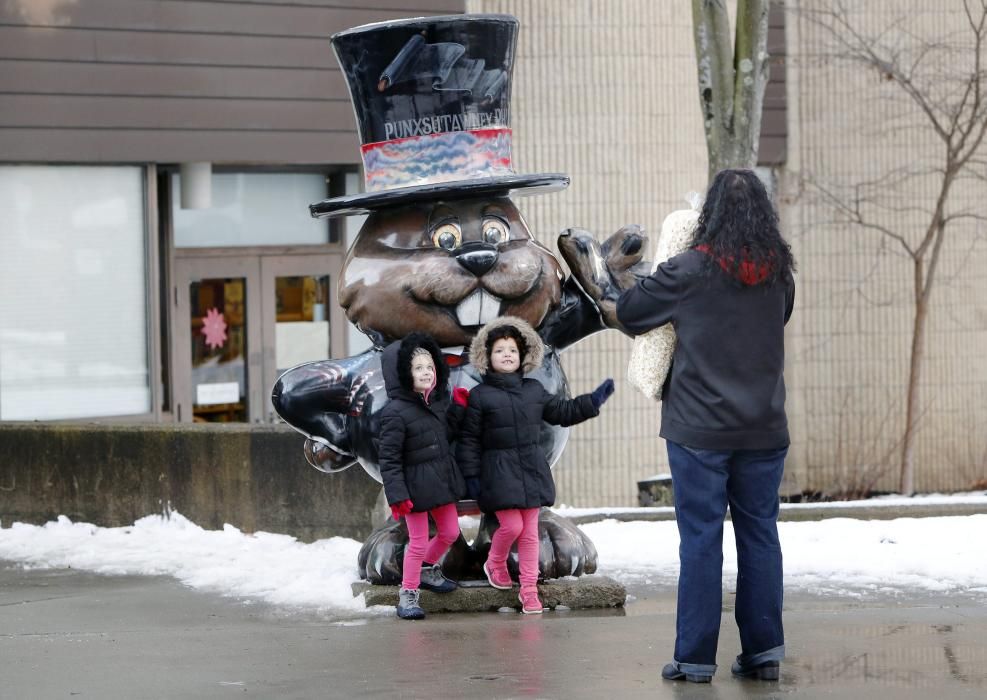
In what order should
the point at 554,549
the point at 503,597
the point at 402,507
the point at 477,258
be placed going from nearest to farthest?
1. the point at 402,507
2. the point at 477,258
3. the point at 503,597
4. the point at 554,549

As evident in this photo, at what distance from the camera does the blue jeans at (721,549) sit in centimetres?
519

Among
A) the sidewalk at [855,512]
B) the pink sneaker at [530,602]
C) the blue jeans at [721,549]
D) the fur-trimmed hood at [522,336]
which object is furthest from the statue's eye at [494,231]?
the sidewalk at [855,512]

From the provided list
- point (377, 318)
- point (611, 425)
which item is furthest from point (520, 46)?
point (377, 318)

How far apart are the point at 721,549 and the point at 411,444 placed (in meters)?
1.71

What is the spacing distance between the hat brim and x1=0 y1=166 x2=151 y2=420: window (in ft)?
19.7

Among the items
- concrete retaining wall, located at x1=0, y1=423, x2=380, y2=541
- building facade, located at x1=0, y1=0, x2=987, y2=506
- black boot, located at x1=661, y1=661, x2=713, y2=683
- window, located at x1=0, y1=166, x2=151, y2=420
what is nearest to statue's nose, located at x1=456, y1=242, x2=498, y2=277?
black boot, located at x1=661, y1=661, x2=713, y2=683

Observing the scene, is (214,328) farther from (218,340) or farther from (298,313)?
(298,313)

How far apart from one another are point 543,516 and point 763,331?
6.98 feet

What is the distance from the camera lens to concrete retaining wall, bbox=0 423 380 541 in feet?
28.5

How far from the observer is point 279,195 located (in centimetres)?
1337

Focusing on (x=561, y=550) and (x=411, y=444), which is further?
(x=561, y=550)

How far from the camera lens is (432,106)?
22.0ft

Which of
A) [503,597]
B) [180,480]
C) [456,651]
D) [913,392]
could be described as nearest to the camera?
[456,651]

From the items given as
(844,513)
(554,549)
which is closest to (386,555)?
(554,549)
